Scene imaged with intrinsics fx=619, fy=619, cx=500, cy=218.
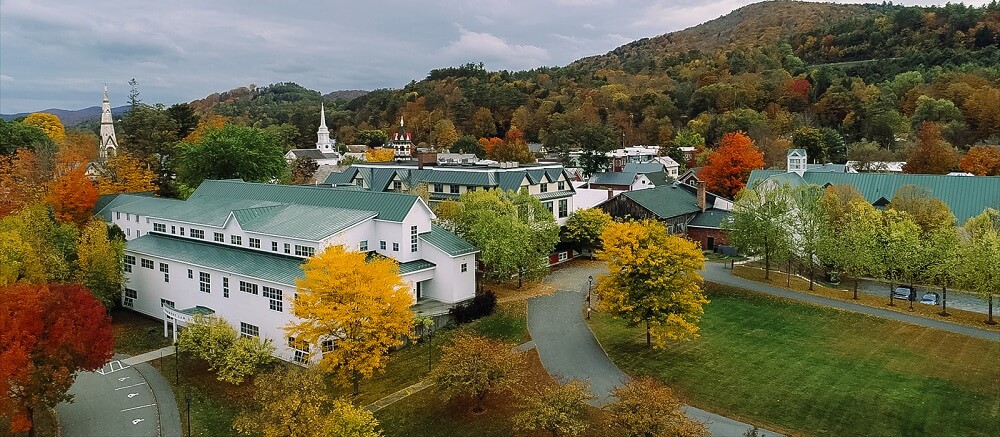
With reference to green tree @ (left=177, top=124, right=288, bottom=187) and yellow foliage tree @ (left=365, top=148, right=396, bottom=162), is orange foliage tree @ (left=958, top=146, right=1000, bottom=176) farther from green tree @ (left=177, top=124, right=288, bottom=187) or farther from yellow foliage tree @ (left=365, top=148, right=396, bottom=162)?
yellow foliage tree @ (left=365, top=148, right=396, bottom=162)

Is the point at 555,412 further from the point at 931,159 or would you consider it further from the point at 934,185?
the point at 931,159

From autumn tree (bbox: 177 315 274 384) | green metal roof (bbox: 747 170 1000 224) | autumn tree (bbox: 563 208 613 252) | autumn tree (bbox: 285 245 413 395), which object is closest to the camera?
autumn tree (bbox: 285 245 413 395)

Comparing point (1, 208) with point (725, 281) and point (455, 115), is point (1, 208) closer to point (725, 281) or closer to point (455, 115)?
point (725, 281)

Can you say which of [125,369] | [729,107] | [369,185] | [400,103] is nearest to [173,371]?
[125,369]

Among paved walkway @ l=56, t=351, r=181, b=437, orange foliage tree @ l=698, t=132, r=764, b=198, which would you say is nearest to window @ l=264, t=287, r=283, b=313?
paved walkway @ l=56, t=351, r=181, b=437

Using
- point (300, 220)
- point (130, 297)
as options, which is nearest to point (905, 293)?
point (300, 220)

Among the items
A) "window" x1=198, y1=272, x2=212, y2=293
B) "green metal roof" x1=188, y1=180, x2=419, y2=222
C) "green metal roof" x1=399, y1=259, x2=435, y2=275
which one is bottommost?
"window" x1=198, y1=272, x2=212, y2=293
